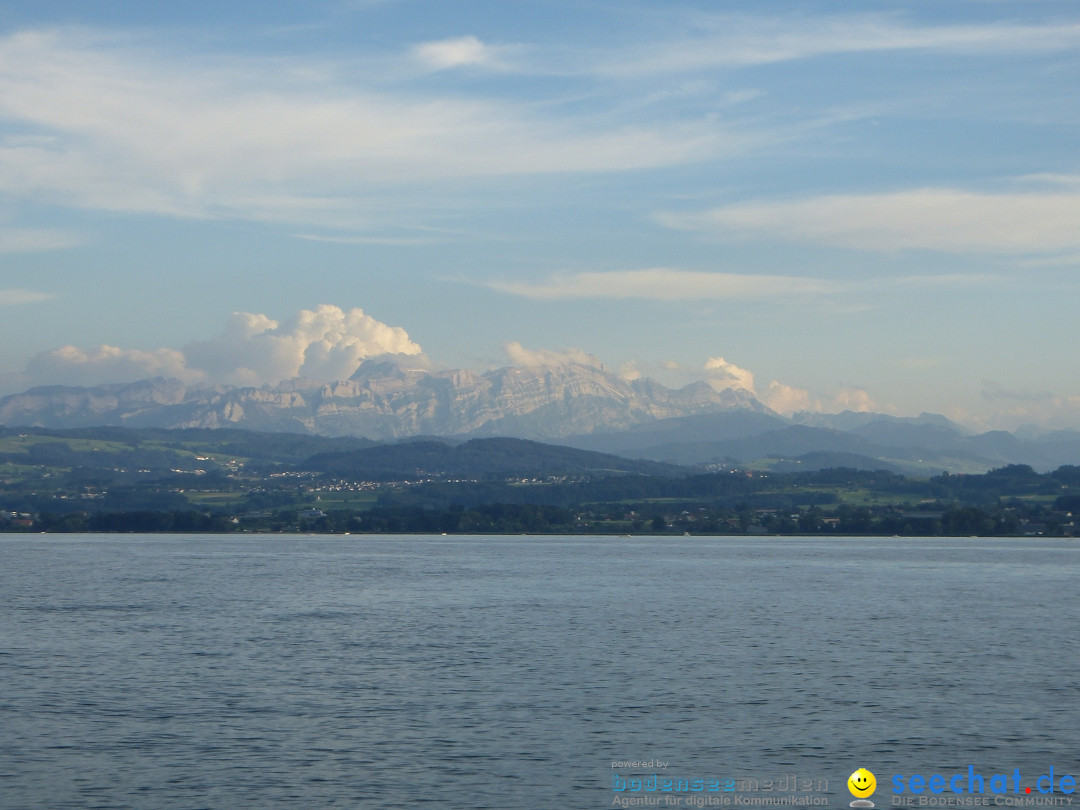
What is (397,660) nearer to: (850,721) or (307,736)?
(307,736)

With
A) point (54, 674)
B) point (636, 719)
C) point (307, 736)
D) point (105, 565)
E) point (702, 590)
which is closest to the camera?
point (307, 736)

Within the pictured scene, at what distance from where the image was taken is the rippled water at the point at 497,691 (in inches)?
1473

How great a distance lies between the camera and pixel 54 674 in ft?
183

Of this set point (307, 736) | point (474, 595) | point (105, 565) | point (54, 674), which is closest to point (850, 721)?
point (307, 736)

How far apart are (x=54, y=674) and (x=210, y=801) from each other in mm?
25820
